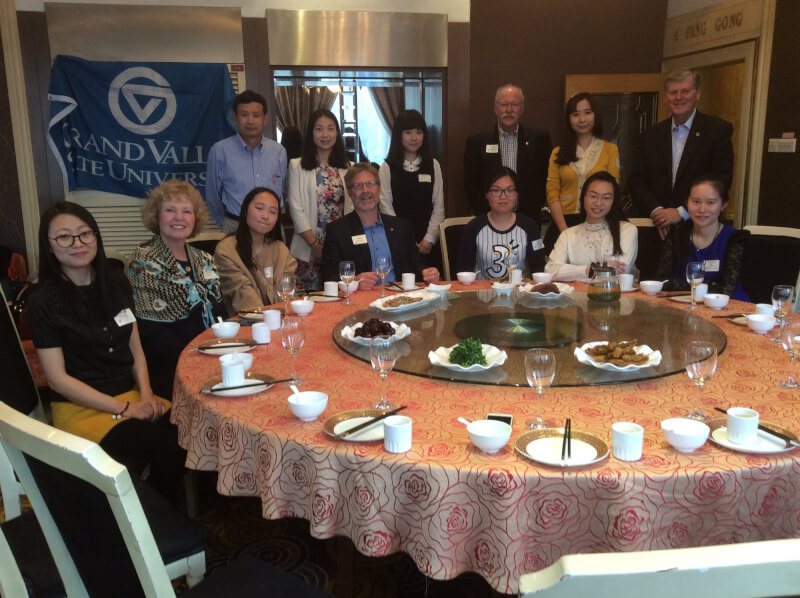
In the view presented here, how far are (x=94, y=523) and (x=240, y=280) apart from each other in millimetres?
2123

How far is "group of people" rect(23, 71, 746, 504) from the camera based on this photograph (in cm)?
228

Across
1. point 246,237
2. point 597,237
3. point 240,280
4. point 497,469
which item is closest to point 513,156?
point 597,237

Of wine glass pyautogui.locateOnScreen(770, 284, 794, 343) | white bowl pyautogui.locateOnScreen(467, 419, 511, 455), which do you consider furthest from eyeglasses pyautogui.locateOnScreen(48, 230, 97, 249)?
wine glass pyautogui.locateOnScreen(770, 284, 794, 343)

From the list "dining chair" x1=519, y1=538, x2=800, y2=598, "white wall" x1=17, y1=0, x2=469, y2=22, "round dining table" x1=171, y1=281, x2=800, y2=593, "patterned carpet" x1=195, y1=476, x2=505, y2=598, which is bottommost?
"patterned carpet" x1=195, y1=476, x2=505, y2=598

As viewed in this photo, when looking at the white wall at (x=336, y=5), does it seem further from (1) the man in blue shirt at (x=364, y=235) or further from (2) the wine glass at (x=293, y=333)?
(2) the wine glass at (x=293, y=333)

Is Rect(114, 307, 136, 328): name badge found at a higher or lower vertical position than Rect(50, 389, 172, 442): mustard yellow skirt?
higher

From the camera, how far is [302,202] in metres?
4.13

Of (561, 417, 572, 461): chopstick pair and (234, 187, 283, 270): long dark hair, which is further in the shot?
(234, 187, 283, 270): long dark hair

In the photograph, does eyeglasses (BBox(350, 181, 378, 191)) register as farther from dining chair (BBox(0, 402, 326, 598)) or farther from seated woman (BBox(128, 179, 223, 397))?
dining chair (BBox(0, 402, 326, 598))

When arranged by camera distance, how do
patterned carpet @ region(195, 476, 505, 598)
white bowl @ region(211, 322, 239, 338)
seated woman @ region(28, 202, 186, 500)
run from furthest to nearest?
white bowl @ region(211, 322, 239, 338) → seated woman @ region(28, 202, 186, 500) → patterned carpet @ region(195, 476, 505, 598)

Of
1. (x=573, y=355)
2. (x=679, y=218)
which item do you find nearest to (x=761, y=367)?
(x=573, y=355)

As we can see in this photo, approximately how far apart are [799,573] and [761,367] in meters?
1.42

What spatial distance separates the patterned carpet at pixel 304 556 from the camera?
208cm

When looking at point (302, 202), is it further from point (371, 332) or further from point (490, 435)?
point (490, 435)
